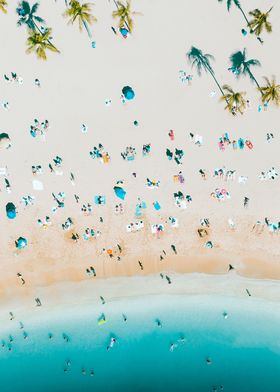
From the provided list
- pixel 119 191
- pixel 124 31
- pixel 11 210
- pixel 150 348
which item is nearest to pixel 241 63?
pixel 124 31

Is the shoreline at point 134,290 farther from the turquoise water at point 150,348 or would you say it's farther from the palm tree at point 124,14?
the palm tree at point 124,14

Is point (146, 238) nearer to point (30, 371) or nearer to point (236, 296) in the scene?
point (236, 296)

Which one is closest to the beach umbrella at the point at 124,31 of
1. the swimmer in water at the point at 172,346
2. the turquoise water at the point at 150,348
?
the turquoise water at the point at 150,348

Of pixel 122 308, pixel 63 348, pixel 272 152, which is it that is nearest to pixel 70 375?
pixel 63 348

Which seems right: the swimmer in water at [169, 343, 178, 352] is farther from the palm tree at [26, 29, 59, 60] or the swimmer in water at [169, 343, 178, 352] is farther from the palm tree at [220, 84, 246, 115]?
the palm tree at [26, 29, 59, 60]

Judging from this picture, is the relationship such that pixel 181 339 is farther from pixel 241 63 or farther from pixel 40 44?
pixel 40 44

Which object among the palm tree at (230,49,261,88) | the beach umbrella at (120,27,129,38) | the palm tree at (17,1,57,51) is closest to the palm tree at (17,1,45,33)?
the palm tree at (17,1,57,51)
